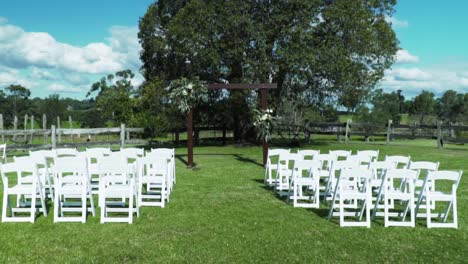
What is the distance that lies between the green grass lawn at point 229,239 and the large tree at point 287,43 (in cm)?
1203

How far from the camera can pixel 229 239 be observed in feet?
19.6

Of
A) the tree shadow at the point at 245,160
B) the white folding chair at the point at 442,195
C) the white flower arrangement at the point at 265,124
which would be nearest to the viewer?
the white folding chair at the point at 442,195

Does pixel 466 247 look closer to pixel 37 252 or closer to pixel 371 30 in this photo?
pixel 37 252

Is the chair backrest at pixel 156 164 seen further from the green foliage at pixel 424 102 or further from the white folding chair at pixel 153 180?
the green foliage at pixel 424 102

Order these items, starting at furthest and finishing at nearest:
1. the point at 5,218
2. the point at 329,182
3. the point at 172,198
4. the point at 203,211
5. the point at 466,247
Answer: the point at 172,198
the point at 329,182
the point at 203,211
the point at 5,218
the point at 466,247

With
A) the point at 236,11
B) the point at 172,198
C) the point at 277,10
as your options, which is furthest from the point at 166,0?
the point at 172,198

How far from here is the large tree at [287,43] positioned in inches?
759

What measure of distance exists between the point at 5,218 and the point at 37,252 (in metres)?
1.89

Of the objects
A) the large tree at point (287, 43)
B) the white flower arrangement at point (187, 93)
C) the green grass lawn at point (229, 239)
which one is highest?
the large tree at point (287, 43)

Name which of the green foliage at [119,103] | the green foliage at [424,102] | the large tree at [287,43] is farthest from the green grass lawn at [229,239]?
the green foliage at [424,102]

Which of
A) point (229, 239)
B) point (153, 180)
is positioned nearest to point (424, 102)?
point (153, 180)

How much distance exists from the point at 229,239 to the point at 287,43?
15.0 meters

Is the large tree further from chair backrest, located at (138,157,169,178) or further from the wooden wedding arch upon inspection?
chair backrest, located at (138,157,169,178)

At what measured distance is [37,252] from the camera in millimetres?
5395
